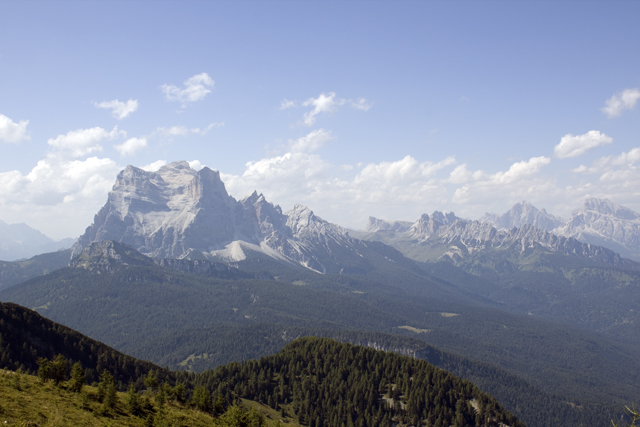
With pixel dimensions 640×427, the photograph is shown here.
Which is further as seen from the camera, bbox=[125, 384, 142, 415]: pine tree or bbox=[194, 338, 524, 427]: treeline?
bbox=[194, 338, 524, 427]: treeline

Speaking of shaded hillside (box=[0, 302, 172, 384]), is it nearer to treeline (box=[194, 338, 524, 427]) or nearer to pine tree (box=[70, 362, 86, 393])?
treeline (box=[194, 338, 524, 427])

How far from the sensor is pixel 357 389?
12506 cm

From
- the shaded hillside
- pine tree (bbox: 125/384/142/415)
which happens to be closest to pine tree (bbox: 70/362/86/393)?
pine tree (bbox: 125/384/142/415)

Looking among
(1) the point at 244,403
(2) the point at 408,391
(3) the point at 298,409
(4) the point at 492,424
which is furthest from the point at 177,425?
(4) the point at 492,424

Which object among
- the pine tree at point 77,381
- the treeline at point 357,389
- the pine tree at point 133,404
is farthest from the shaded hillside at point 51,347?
the pine tree at point 133,404

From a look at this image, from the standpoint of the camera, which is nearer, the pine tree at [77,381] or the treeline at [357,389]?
the pine tree at [77,381]

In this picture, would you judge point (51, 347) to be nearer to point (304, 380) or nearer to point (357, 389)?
point (304, 380)

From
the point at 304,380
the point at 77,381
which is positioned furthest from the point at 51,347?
the point at 304,380

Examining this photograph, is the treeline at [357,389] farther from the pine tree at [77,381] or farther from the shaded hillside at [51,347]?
the pine tree at [77,381]

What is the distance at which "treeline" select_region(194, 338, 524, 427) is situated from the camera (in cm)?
11569

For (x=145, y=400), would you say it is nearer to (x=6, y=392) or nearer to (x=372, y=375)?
(x=6, y=392)

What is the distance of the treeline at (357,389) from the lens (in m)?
116

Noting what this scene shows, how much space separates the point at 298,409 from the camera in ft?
403

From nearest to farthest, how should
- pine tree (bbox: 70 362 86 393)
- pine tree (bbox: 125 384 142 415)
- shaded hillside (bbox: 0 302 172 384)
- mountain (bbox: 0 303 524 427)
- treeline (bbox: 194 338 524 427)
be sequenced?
pine tree (bbox: 125 384 142 415) < pine tree (bbox: 70 362 86 393) < shaded hillside (bbox: 0 302 172 384) < mountain (bbox: 0 303 524 427) < treeline (bbox: 194 338 524 427)
